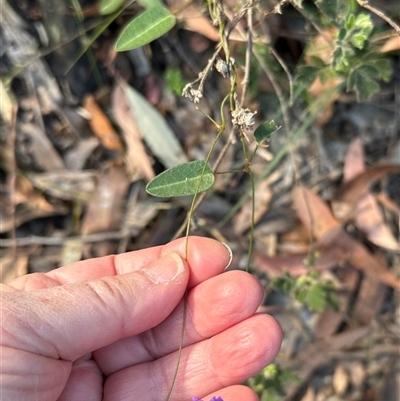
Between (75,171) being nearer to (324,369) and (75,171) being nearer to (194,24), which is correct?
(194,24)

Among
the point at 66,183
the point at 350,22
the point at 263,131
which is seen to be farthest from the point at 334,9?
the point at 66,183

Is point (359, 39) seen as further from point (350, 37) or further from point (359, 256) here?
point (359, 256)

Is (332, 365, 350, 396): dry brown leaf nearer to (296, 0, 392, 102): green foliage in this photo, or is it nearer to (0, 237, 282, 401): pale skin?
(0, 237, 282, 401): pale skin

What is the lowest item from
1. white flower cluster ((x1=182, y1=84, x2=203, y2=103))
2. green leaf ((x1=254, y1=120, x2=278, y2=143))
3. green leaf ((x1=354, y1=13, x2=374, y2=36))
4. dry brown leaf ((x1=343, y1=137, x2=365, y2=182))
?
dry brown leaf ((x1=343, y1=137, x2=365, y2=182))

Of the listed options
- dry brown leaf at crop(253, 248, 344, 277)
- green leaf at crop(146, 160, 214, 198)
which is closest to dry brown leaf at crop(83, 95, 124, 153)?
dry brown leaf at crop(253, 248, 344, 277)

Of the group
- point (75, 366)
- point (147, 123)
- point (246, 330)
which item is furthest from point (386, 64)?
point (75, 366)

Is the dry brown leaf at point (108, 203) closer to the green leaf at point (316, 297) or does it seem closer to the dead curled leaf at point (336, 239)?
the dead curled leaf at point (336, 239)

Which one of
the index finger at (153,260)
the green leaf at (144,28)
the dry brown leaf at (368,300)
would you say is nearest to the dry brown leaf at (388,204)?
the dry brown leaf at (368,300)

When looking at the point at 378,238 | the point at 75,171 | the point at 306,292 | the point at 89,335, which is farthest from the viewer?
the point at 75,171
